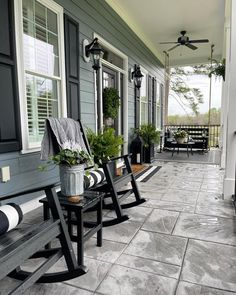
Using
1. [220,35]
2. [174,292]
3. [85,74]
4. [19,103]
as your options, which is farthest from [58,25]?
[220,35]

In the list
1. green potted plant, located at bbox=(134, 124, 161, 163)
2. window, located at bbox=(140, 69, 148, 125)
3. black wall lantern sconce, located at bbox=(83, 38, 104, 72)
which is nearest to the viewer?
black wall lantern sconce, located at bbox=(83, 38, 104, 72)

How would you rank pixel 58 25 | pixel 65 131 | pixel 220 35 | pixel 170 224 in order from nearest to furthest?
pixel 170 224, pixel 65 131, pixel 58 25, pixel 220 35

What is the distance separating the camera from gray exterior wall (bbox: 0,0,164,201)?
2.54 metres

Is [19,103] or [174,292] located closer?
[174,292]

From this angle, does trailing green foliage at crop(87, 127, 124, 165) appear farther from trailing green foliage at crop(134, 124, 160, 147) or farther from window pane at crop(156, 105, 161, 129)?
window pane at crop(156, 105, 161, 129)

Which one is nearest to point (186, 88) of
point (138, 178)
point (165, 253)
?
point (138, 178)

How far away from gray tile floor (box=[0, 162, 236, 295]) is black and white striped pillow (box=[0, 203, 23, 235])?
454 mm

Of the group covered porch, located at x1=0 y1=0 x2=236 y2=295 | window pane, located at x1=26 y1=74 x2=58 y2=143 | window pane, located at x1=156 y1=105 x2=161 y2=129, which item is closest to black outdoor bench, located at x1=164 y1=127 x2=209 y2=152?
window pane, located at x1=156 y1=105 x2=161 y2=129

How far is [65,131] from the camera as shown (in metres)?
2.63

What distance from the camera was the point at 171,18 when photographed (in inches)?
205

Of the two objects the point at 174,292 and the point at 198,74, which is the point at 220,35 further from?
the point at 174,292

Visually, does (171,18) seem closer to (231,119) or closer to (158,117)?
(231,119)

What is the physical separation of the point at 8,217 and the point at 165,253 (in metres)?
1.21

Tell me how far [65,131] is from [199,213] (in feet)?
5.73
